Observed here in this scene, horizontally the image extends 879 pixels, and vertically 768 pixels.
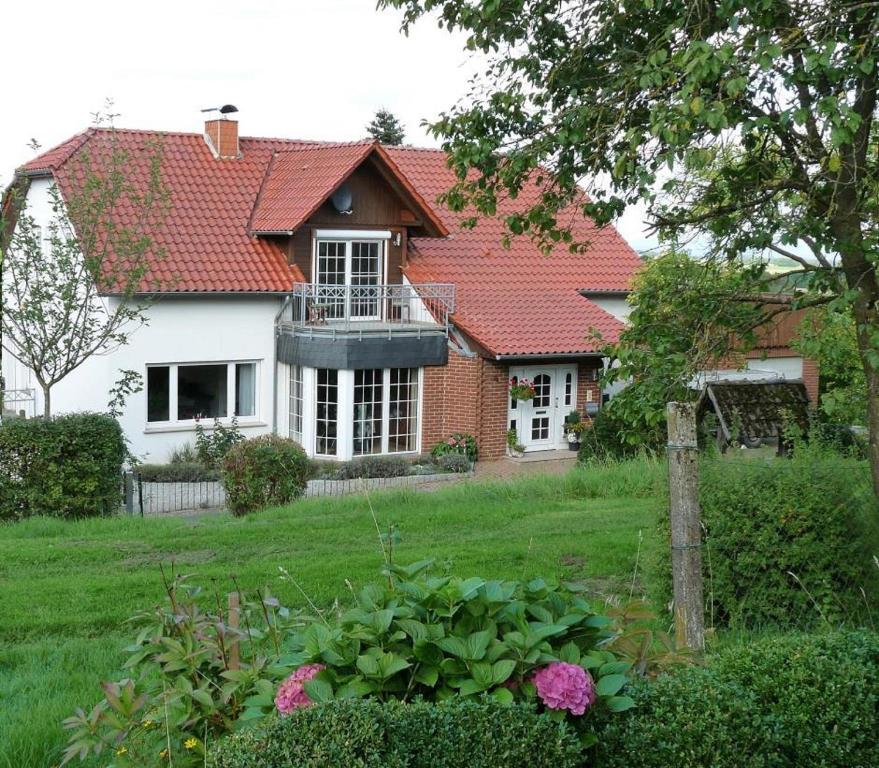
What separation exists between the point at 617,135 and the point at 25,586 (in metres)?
6.03

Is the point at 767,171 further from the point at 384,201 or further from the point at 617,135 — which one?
the point at 384,201

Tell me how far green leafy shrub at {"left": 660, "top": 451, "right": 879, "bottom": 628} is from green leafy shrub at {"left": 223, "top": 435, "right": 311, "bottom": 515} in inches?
371

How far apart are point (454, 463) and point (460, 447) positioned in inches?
51.9

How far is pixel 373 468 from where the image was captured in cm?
2472

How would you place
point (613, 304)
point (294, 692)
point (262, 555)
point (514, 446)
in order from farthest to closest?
point (613, 304) → point (514, 446) → point (262, 555) → point (294, 692)

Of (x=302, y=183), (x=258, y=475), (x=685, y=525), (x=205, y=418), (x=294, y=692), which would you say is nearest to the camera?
(x=294, y=692)

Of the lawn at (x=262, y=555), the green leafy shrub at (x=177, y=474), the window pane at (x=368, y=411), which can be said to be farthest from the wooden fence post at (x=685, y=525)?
the window pane at (x=368, y=411)

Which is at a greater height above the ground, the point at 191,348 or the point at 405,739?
the point at 191,348

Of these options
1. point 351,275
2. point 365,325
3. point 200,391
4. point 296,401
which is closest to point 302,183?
point 351,275

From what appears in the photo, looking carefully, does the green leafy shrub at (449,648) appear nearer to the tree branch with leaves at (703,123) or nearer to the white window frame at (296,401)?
the tree branch with leaves at (703,123)

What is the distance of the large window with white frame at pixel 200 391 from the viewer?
1013 inches

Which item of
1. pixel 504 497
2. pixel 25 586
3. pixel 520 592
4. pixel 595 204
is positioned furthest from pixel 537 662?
pixel 504 497

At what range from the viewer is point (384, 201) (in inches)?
1113

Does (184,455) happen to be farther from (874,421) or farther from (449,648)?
(449,648)
